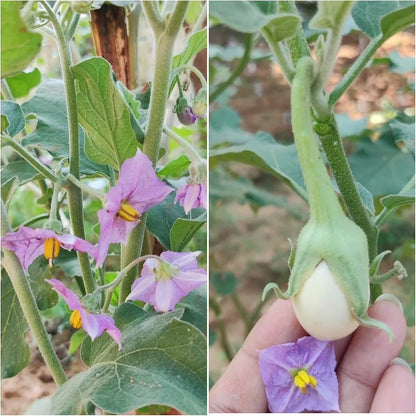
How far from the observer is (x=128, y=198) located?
1.41ft

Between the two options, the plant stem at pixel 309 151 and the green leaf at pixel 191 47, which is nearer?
the plant stem at pixel 309 151

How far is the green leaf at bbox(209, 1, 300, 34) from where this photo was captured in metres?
0.31

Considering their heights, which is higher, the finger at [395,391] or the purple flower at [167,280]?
the purple flower at [167,280]

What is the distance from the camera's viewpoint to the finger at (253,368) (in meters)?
0.46

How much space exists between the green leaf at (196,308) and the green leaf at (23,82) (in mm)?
279

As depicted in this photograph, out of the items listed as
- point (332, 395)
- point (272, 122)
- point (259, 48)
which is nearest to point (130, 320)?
point (332, 395)

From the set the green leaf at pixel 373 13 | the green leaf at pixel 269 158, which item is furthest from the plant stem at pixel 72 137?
the green leaf at pixel 373 13

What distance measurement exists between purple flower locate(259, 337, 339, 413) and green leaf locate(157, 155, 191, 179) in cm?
22

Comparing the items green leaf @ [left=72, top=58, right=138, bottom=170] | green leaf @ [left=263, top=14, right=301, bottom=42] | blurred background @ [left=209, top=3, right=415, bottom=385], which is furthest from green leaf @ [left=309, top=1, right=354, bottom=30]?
blurred background @ [left=209, top=3, right=415, bottom=385]

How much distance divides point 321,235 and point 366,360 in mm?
166

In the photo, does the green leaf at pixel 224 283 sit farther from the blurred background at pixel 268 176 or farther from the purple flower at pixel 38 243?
the purple flower at pixel 38 243

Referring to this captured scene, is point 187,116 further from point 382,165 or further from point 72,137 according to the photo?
point 382,165

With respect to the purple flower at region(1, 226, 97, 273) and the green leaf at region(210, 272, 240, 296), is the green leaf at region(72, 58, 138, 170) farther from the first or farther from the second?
the green leaf at region(210, 272, 240, 296)

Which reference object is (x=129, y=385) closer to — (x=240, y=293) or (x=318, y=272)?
(x=318, y=272)
